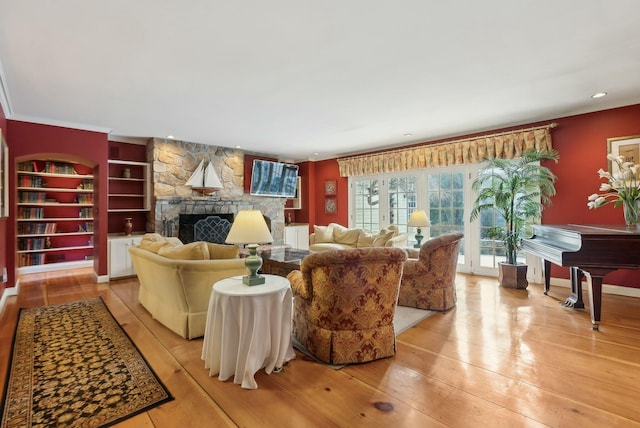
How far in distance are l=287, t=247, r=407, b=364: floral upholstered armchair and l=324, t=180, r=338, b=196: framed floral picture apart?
532cm

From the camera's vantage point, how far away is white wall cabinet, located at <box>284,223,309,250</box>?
7703 mm

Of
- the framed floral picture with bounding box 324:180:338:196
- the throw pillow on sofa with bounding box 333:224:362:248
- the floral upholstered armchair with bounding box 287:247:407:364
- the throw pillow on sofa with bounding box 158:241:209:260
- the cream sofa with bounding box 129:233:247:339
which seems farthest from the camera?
the framed floral picture with bounding box 324:180:338:196

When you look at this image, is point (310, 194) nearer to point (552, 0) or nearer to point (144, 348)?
point (144, 348)

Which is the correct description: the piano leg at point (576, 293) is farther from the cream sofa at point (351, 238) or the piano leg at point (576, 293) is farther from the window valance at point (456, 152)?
the cream sofa at point (351, 238)

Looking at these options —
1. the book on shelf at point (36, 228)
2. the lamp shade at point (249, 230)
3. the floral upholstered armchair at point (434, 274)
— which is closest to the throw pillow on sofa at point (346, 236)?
the floral upholstered armchair at point (434, 274)

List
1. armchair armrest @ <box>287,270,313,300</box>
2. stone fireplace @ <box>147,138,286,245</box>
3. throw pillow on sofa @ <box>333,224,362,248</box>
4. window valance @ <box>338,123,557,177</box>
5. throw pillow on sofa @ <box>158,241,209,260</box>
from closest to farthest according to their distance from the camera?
1. armchair armrest @ <box>287,270,313,300</box>
2. throw pillow on sofa @ <box>158,241,209,260</box>
3. window valance @ <box>338,123,557,177</box>
4. stone fireplace @ <box>147,138,286,245</box>
5. throw pillow on sofa @ <box>333,224,362,248</box>

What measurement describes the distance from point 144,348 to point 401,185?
514 centimetres

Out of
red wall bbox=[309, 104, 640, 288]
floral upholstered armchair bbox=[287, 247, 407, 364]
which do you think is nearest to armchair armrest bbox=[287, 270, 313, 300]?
floral upholstered armchair bbox=[287, 247, 407, 364]

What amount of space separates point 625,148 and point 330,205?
531cm

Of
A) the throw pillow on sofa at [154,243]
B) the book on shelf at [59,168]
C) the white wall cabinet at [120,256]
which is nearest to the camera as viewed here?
the throw pillow on sofa at [154,243]

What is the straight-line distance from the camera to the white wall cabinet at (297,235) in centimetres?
770

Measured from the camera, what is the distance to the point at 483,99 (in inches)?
146

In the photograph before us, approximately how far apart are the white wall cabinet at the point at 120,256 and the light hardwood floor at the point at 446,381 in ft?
5.87

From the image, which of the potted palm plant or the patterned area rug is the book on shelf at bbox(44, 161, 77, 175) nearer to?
the patterned area rug
